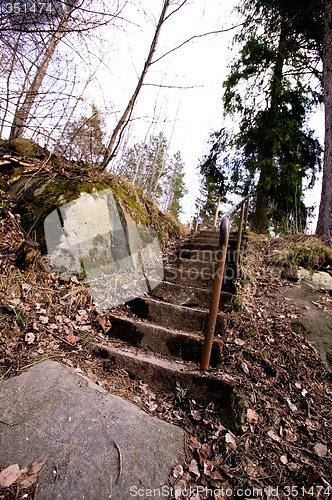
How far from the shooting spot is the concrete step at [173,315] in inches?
102

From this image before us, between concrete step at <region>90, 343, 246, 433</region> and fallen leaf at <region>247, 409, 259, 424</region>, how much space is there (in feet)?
0.22

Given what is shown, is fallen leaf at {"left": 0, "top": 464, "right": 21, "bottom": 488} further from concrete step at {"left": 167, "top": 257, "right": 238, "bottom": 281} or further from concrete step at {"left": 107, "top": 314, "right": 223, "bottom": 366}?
concrete step at {"left": 167, "top": 257, "right": 238, "bottom": 281}

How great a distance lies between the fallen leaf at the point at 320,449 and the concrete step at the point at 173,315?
1.09 metres

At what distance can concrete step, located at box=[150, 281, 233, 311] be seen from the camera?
118 inches

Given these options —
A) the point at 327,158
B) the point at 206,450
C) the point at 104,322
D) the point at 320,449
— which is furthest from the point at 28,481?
the point at 327,158

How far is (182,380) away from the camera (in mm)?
1982

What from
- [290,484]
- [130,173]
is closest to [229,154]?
[290,484]

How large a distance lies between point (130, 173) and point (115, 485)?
1991 centimetres

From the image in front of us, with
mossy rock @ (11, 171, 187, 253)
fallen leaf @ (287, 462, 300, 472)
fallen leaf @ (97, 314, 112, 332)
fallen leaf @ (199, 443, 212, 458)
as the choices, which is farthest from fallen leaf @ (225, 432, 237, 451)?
mossy rock @ (11, 171, 187, 253)

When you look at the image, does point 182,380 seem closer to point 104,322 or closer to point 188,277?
point 104,322

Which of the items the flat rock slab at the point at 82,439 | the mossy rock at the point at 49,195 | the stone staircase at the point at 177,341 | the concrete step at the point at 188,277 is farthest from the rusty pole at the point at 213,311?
the mossy rock at the point at 49,195

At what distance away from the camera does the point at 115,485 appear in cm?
131

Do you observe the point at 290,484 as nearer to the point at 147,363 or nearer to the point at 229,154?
the point at 147,363

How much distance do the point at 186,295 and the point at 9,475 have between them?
7.37 feet
